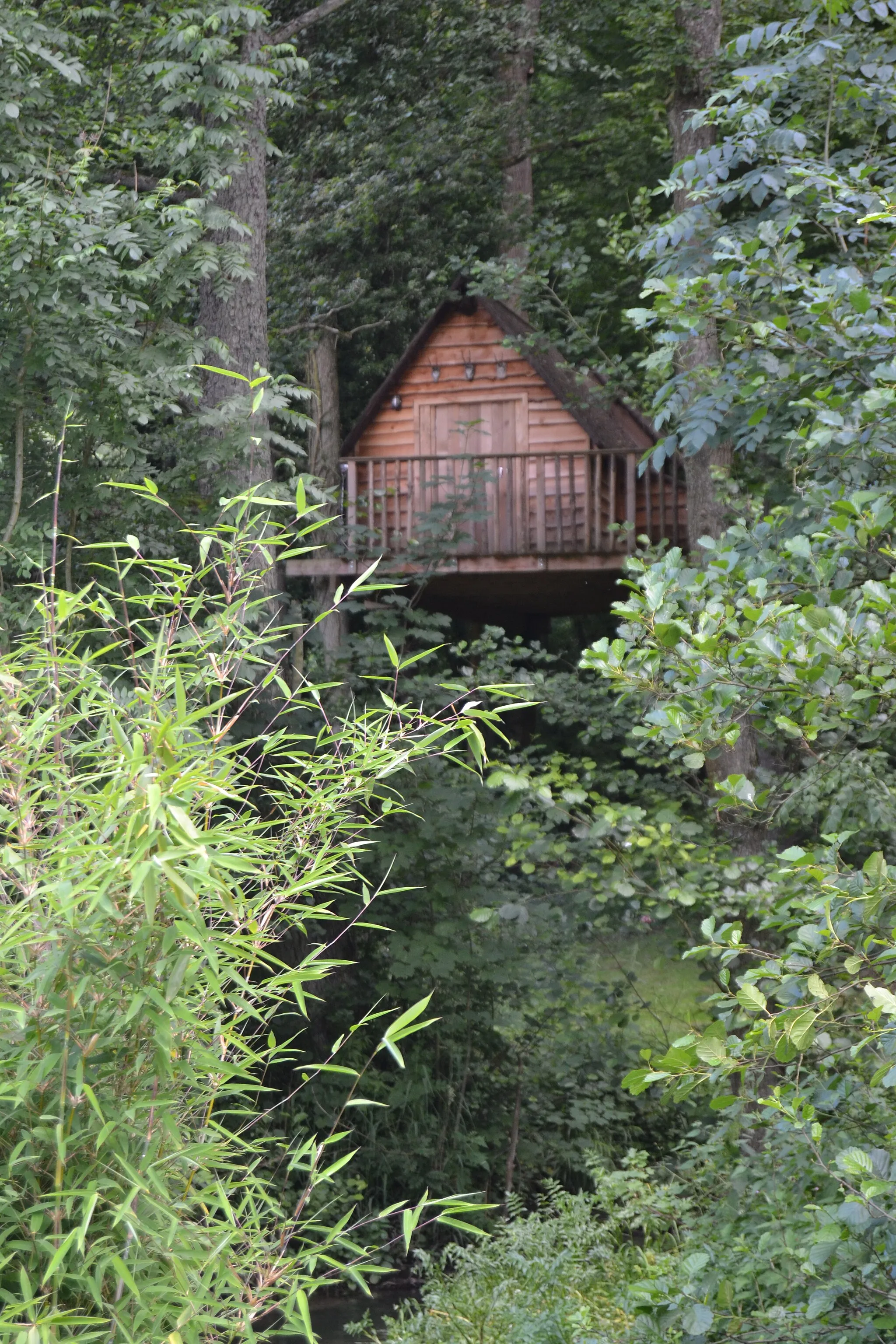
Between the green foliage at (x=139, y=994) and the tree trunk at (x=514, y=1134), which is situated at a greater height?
the green foliage at (x=139, y=994)

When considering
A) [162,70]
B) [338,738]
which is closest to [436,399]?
[162,70]

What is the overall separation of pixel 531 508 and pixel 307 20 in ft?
21.3

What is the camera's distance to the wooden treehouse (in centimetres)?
1210

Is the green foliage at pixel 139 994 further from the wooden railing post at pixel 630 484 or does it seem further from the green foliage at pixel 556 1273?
the wooden railing post at pixel 630 484

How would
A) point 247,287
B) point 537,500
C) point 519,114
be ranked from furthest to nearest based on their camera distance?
point 537,500, point 519,114, point 247,287

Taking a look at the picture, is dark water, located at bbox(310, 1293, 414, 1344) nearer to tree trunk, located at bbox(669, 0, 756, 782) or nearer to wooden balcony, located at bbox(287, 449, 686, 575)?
tree trunk, located at bbox(669, 0, 756, 782)

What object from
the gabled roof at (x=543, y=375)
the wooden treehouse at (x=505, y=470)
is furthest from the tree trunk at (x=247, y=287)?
the gabled roof at (x=543, y=375)

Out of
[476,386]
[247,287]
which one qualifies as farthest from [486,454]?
[247,287]

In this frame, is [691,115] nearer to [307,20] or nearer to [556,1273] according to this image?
[307,20]

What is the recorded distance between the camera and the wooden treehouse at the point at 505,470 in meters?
12.1

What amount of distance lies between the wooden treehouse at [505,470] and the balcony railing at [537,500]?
25 mm

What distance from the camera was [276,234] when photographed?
11.9 meters

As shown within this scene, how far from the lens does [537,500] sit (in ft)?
41.3

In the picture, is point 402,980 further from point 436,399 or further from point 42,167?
point 436,399
